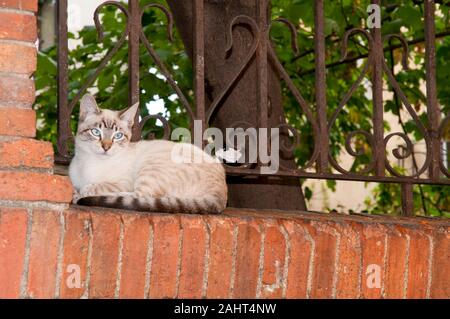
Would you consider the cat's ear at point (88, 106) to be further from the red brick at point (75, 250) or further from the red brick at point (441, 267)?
the red brick at point (441, 267)

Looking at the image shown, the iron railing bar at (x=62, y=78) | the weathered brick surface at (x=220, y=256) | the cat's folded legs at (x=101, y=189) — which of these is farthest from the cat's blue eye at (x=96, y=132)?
the weathered brick surface at (x=220, y=256)

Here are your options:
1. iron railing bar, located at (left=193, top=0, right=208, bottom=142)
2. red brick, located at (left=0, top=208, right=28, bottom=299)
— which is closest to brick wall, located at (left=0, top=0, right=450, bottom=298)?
red brick, located at (left=0, top=208, right=28, bottom=299)

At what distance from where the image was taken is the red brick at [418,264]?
273cm

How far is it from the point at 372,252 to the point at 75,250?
1.13 metres

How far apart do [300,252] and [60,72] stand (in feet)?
3.82

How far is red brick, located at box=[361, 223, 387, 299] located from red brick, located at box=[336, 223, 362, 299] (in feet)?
0.07

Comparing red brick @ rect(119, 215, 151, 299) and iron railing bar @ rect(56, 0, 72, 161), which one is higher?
iron railing bar @ rect(56, 0, 72, 161)

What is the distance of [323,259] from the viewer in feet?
8.54

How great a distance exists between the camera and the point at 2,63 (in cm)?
223

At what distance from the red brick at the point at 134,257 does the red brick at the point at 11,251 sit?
13.0 inches

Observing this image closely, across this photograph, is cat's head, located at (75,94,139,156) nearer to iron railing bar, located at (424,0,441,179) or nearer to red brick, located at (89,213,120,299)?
red brick, located at (89,213,120,299)

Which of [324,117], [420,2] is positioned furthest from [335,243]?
[420,2]

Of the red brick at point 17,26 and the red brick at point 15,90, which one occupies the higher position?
the red brick at point 17,26

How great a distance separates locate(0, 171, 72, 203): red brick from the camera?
2164 millimetres
